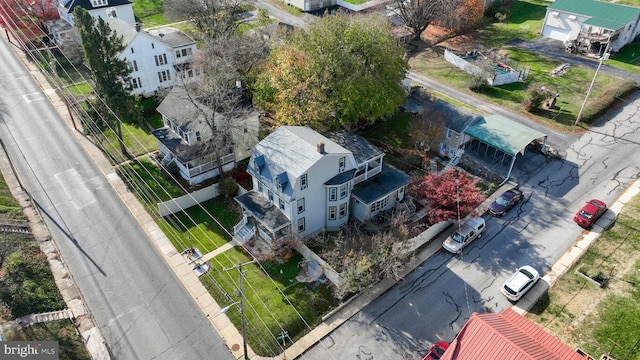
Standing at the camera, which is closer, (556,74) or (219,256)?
(219,256)

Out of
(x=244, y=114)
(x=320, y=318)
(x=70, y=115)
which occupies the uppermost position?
(x=244, y=114)

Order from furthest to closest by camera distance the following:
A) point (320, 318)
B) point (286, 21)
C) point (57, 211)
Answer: point (286, 21)
point (57, 211)
point (320, 318)

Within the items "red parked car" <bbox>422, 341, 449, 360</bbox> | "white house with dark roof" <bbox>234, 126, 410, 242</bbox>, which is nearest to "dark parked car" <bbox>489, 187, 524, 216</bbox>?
"white house with dark roof" <bbox>234, 126, 410, 242</bbox>

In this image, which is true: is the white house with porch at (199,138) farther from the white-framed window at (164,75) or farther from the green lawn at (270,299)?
the white-framed window at (164,75)

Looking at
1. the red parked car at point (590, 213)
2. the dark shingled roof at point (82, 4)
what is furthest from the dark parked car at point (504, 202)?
the dark shingled roof at point (82, 4)

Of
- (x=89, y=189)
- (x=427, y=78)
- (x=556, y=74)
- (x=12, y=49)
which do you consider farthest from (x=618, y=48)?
(x=12, y=49)

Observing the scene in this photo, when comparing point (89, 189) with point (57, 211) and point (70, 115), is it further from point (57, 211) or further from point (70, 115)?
point (70, 115)

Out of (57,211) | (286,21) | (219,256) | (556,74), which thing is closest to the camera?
(219,256)
